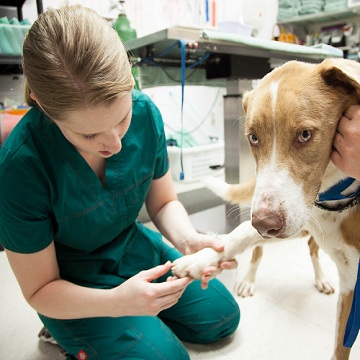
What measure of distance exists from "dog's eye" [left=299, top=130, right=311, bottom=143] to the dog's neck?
172mm

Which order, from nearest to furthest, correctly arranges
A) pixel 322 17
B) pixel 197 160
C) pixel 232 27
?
1. pixel 232 27
2. pixel 197 160
3. pixel 322 17

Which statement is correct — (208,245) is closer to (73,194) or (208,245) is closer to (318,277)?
(73,194)

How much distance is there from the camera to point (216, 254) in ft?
3.26

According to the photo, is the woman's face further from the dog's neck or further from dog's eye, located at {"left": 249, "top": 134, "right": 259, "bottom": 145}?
the dog's neck

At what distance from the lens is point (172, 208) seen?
1.22 m

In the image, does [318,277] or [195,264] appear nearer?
[195,264]

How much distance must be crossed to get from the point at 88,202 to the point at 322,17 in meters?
4.26

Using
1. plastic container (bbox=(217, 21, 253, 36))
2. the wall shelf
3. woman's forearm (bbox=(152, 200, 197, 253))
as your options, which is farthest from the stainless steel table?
the wall shelf

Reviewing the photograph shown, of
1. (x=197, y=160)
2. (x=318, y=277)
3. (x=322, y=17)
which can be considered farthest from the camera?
(x=322, y=17)

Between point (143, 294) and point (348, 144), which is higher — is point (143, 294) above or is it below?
below

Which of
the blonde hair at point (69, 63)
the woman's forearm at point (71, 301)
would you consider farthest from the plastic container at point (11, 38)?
the woman's forearm at point (71, 301)

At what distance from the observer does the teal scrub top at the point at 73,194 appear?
0.83 m

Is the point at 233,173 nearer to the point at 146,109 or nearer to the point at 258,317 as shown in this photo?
the point at 258,317

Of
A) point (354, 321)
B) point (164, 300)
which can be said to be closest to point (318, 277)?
point (354, 321)
